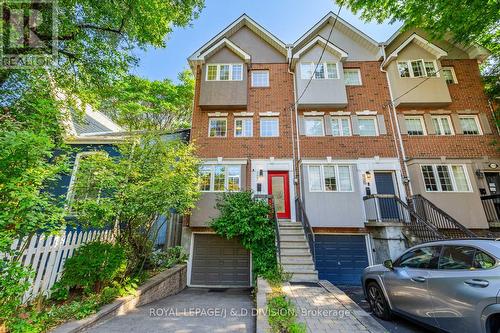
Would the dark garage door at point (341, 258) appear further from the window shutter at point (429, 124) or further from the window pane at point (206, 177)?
the window shutter at point (429, 124)

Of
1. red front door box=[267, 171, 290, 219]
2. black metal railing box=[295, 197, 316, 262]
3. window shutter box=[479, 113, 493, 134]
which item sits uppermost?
window shutter box=[479, 113, 493, 134]

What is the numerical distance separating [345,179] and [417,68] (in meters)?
8.07

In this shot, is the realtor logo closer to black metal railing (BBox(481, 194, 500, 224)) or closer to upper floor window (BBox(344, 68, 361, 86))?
upper floor window (BBox(344, 68, 361, 86))

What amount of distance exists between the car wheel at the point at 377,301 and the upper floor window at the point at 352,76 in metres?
10.9

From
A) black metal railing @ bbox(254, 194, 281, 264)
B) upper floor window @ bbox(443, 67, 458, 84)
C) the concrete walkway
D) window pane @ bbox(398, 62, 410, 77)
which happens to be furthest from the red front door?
upper floor window @ bbox(443, 67, 458, 84)

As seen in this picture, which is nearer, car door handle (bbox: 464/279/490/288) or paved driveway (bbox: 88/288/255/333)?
car door handle (bbox: 464/279/490/288)

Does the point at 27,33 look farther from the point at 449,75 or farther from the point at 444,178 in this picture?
the point at 449,75

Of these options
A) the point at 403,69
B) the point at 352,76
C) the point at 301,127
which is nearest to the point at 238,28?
the point at 352,76

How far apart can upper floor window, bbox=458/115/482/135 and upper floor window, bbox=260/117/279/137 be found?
32.2 feet

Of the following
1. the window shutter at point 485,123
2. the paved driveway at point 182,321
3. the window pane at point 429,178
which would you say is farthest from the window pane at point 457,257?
the window shutter at point 485,123

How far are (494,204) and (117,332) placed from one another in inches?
593

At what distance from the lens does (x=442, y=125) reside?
11.4 metres

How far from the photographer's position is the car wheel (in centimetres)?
448

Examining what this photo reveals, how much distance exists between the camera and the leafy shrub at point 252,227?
7785 millimetres
